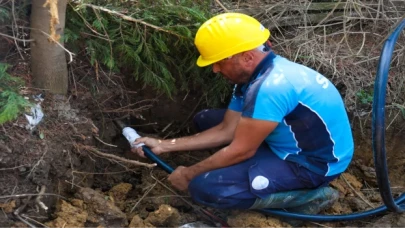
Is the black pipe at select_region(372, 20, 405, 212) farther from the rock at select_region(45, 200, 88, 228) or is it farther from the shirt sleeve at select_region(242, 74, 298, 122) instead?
the rock at select_region(45, 200, 88, 228)

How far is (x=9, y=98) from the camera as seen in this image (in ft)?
7.66

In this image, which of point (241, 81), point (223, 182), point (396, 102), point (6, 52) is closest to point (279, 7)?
point (396, 102)

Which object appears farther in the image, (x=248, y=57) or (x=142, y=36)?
(x=142, y=36)

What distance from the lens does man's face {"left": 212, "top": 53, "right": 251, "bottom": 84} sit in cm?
251

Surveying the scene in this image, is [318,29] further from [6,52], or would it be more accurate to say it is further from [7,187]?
[7,187]

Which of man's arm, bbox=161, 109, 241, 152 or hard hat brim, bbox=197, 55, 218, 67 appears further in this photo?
man's arm, bbox=161, 109, 241, 152

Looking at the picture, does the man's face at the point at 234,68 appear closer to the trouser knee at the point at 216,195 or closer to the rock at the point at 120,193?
the trouser knee at the point at 216,195

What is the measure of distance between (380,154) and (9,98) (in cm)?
168

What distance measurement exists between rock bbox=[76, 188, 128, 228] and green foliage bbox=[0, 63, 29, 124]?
52cm

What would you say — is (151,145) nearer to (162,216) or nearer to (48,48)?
(162,216)

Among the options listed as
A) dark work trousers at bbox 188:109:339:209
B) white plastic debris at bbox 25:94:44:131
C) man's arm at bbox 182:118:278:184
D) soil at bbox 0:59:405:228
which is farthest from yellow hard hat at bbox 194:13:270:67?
white plastic debris at bbox 25:94:44:131

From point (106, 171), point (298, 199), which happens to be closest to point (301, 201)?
point (298, 199)

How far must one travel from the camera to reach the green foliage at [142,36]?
2787mm

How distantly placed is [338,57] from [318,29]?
1.12 ft
